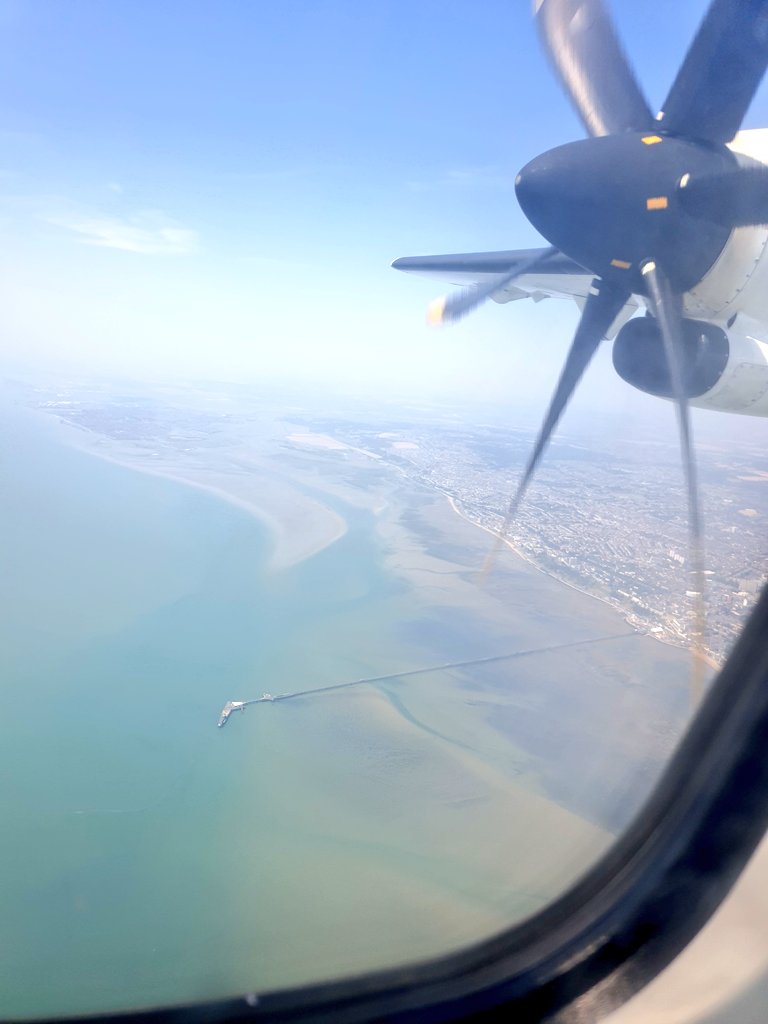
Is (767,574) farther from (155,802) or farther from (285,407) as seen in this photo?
(285,407)

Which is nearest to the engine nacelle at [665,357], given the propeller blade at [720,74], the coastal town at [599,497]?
the coastal town at [599,497]

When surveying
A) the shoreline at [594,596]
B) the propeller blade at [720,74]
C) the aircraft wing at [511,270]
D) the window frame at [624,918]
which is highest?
the propeller blade at [720,74]

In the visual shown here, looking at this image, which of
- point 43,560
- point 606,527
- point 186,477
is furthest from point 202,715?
point 186,477

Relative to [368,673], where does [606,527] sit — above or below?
above

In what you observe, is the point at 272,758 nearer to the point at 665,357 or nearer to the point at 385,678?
the point at 385,678

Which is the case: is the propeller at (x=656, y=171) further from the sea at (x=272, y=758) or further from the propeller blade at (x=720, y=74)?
the sea at (x=272, y=758)

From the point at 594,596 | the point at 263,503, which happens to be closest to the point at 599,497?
the point at 594,596
